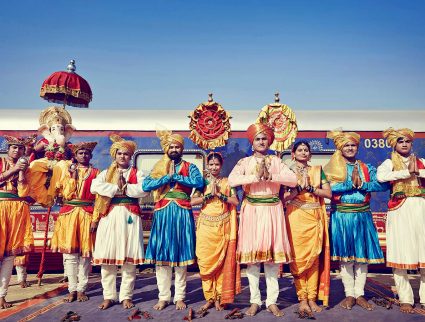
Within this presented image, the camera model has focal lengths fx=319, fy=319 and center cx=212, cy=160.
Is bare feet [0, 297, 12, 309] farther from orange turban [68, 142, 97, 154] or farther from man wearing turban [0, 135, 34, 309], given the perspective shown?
orange turban [68, 142, 97, 154]

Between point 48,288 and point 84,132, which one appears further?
point 84,132

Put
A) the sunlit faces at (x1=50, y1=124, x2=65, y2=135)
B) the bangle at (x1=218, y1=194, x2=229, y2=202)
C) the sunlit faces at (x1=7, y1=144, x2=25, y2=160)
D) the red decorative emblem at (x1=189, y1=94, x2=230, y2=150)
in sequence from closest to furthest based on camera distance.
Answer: the bangle at (x1=218, y1=194, x2=229, y2=202)
the sunlit faces at (x1=7, y1=144, x2=25, y2=160)
the red decorative emblem at (x1=189, y1=94, x2=230, y2=150)
the sunlit faces at (x1=50, y1=124, x2=65, y2=135)

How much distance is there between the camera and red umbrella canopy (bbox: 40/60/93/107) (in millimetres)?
5609

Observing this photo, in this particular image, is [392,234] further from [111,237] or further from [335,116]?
[111,237]

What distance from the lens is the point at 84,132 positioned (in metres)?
5.96

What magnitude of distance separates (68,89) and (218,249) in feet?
12.9

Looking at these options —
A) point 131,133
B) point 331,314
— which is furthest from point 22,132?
point 331,314

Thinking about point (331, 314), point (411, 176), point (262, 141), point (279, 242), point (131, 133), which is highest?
point (131, 133)

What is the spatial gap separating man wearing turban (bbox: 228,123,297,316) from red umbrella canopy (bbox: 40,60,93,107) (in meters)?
3.54

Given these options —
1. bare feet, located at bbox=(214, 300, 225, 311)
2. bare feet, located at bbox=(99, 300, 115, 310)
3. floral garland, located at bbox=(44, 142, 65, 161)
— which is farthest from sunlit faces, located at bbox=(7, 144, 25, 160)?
bare feet, located at bbox=(214, 300, 225, 311)

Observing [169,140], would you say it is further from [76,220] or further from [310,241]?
[310,241]

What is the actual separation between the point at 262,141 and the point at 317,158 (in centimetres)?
226

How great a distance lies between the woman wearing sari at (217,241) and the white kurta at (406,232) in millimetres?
1904

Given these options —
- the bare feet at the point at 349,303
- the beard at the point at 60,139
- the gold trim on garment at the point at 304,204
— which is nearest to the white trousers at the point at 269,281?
the gold trim on garment at the point at 304,204
